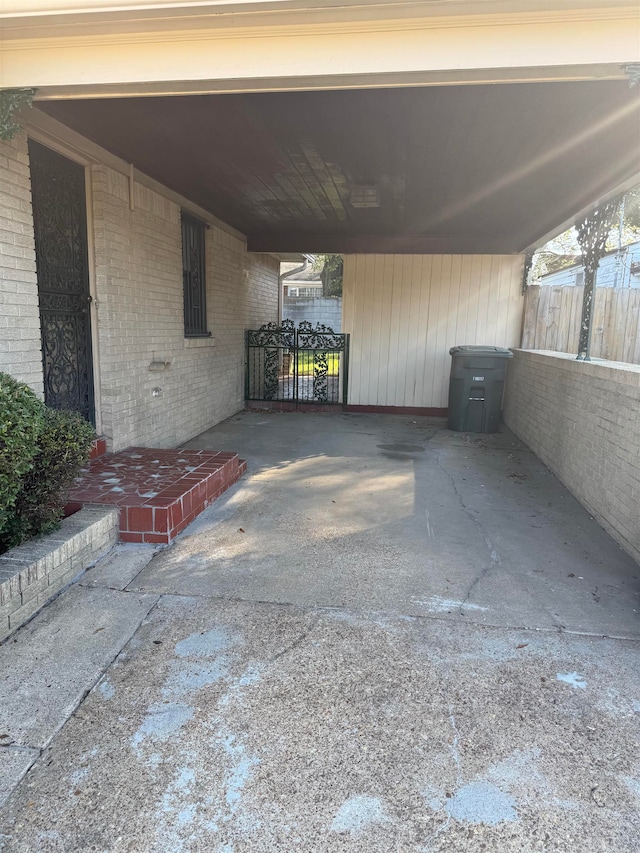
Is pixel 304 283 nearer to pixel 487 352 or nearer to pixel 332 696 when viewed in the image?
Result: pixel 487 352

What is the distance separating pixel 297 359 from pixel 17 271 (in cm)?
576

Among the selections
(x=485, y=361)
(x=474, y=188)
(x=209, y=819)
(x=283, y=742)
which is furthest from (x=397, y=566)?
(x=485, y=361)

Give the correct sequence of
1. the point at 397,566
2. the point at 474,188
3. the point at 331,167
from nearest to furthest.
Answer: the point at 397,566 < the point at 331,167 < the point at 474,188

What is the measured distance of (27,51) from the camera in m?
2.98

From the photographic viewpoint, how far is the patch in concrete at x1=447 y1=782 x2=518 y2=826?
166 centimetres

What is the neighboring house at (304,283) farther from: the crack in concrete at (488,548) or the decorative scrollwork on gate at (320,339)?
the crack in concrete at (488,548)

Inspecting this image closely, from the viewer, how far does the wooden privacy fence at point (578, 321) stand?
7.61m

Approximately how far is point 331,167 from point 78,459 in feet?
12.7

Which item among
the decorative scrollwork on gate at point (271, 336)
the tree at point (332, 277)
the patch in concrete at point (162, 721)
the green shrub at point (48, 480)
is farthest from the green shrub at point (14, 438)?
the tree at point (332, 277)

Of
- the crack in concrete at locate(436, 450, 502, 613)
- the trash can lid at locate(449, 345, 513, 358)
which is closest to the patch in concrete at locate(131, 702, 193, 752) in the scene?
the crack in concrete at locate(436, 450, 502, 613)

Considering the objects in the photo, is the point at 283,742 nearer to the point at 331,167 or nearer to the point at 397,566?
the point at 397,566

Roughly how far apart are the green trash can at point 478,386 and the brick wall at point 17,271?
18.9 ft

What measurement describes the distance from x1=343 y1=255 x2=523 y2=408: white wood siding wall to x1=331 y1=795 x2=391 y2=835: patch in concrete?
7.96 metres

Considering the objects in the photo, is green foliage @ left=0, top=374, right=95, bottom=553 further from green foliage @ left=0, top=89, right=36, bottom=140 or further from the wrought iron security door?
green foliage @ left=0, top=89, right=36, bottom=140
